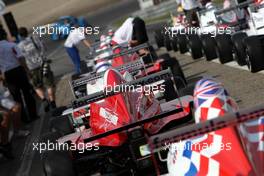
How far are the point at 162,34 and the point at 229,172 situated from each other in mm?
15649

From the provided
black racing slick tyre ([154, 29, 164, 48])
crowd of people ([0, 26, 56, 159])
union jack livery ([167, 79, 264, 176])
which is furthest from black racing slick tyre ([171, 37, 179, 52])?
union jack livery ([167, 79, 264, 176])

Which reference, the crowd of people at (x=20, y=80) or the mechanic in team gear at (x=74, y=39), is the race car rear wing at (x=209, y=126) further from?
the mechanic in team gear at (x=74, y=39)

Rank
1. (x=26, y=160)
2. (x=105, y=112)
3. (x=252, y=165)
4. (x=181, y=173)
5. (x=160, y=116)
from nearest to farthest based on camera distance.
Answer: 1. (x=252, y=165)
2. (x=181, y=173)
3. (x=160, y=116)
4. (x=105, y=112)
5. (x=26, y=160)

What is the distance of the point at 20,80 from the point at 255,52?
565 cm

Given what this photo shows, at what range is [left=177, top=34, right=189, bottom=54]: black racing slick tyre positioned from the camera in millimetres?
17047

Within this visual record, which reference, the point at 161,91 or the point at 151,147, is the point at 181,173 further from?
the point at 161,91

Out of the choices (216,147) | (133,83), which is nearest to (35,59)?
(133,83)

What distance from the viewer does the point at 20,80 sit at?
1423 cm

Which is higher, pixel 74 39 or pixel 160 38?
pixel 74 39

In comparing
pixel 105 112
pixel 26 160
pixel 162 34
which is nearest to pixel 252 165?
pixel 105 112

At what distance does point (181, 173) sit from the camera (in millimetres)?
5215

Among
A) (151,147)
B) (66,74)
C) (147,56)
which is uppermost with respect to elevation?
(151,147)

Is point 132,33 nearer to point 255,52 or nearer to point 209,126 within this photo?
point 255,52

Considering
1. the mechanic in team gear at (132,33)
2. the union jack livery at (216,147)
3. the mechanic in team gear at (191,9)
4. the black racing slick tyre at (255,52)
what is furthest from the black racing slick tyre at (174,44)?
the union jack livery at (216,147)
